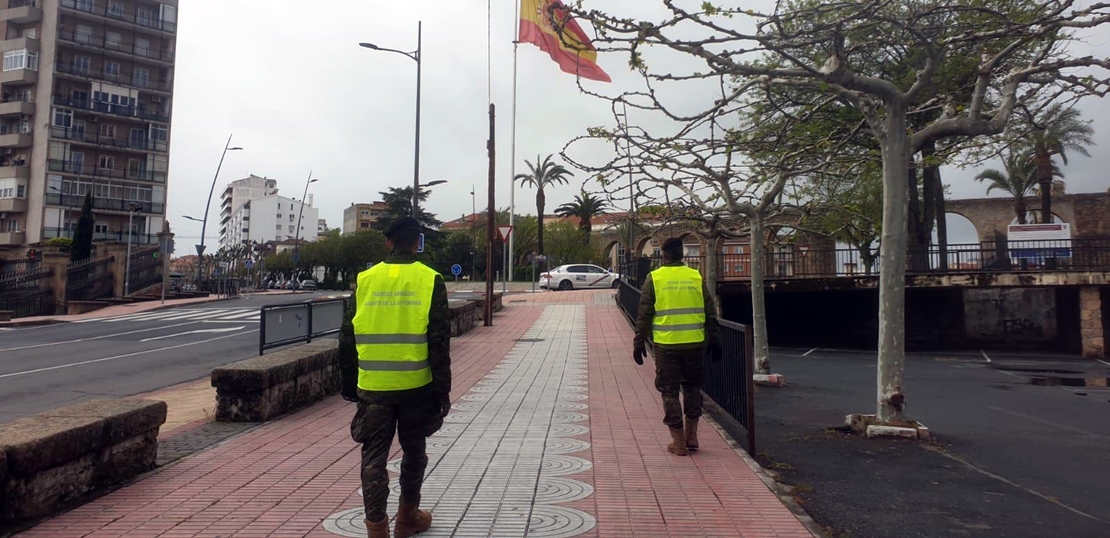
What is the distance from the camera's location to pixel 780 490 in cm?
478

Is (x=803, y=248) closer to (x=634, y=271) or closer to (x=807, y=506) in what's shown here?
(x=634, y=271)

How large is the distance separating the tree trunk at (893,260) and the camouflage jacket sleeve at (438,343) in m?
5.15

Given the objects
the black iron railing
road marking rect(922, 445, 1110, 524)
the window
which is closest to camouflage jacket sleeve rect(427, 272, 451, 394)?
road marking rect(922, 445, 1110, 524)

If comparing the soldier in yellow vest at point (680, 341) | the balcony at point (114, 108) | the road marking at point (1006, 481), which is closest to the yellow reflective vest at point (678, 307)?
the soldier in yellow vest at point (680, 341)

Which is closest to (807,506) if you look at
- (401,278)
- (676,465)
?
(676,465)

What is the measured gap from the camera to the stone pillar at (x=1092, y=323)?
Answer: 21062 mm

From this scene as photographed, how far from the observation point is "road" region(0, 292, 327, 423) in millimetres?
10852

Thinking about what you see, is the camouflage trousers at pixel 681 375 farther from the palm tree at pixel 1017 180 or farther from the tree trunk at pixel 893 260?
the palm tree at pixel 1017 180

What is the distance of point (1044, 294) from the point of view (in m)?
26.9

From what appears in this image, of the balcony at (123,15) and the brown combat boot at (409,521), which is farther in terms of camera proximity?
the balcony at (123,15)

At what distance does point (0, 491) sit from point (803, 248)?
874 inches

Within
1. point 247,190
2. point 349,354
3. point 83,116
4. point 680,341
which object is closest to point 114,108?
point 83,116

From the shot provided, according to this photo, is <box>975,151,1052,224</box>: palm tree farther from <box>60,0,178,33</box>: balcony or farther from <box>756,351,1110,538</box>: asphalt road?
<box>60,0,178,33</box>: balcony

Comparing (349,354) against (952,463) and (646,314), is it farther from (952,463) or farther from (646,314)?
(952,463)
